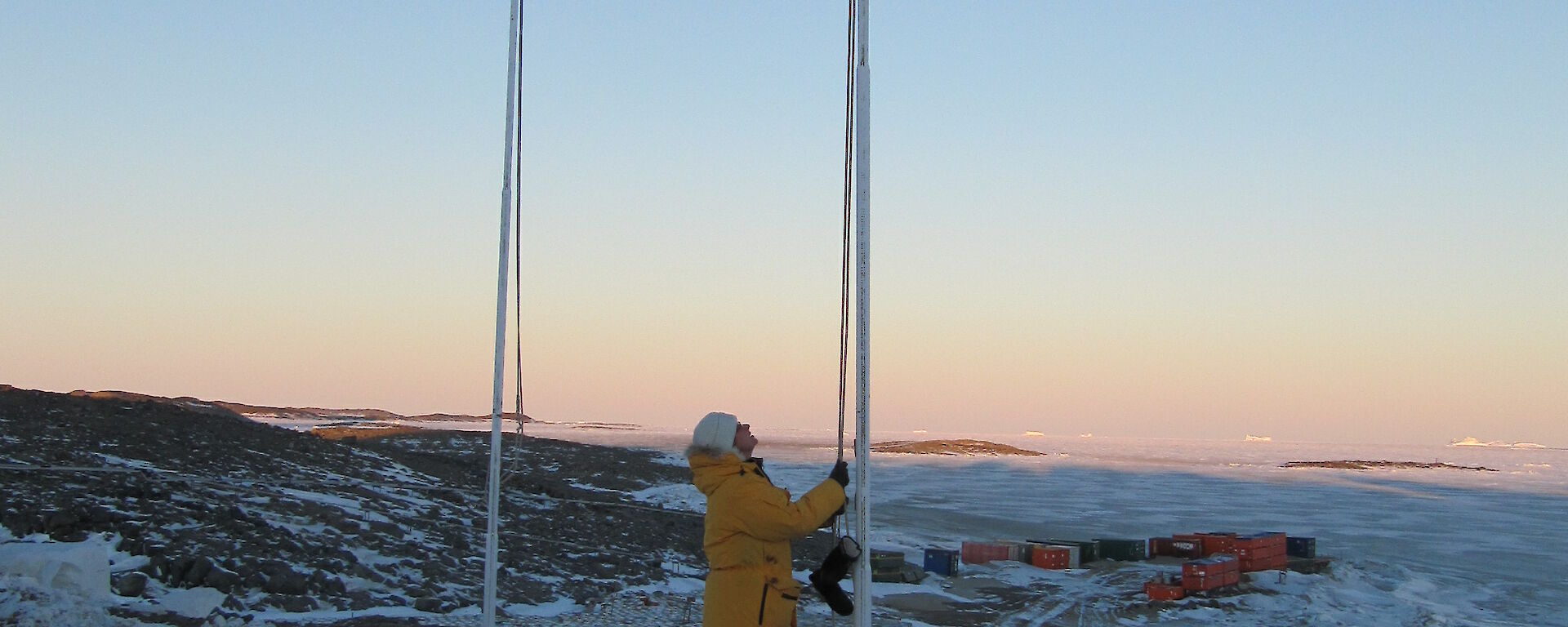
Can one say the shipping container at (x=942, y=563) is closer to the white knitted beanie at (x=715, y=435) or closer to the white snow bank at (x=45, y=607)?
the white snow bank at (x=45, y=607)

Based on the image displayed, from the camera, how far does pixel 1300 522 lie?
38.3m

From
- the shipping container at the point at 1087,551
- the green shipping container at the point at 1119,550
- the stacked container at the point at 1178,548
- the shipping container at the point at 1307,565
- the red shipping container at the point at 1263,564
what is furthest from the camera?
the green shipping container at the point at 1119,550

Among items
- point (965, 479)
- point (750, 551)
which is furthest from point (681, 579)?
point (965, 479)

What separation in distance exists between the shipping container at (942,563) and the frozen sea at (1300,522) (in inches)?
46.9

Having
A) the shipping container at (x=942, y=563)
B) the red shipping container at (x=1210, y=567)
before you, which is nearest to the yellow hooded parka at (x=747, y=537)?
the red shipping container at (x=1210, y=567)

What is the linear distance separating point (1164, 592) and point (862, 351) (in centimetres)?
1610

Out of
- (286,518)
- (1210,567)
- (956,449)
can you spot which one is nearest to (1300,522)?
(1210,567)

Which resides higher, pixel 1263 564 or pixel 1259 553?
pixel 1259 553

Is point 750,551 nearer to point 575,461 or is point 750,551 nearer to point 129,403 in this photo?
point 129,403

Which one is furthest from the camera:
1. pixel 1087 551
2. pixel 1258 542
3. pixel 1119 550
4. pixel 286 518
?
pixel 1119 550

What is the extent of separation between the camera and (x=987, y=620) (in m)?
17.2

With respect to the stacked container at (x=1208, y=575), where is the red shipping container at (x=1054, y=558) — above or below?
below

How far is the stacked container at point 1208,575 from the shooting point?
19.9 meters

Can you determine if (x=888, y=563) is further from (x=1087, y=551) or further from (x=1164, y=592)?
(x=1087, y=551)
